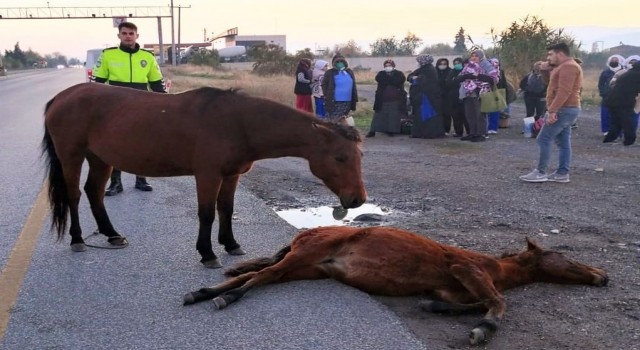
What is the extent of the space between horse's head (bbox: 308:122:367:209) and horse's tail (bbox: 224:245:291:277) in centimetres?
59

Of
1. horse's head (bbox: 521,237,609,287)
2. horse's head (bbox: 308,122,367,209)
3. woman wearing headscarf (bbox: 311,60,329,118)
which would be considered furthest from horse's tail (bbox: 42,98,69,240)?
woman wearing headscarf (bbox: 311,60,329,118)

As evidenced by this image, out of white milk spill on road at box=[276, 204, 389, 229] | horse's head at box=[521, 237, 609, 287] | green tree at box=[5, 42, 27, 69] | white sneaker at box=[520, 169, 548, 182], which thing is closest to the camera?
horse's head at box=[521, 237, 609, 287]

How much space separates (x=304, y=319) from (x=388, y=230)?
3.03ft

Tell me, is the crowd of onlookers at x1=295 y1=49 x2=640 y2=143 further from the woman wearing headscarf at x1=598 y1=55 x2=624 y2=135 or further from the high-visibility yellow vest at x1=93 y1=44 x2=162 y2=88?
the high-visibility yellow vest at x1=93 y1=44 x2=162 y2=88

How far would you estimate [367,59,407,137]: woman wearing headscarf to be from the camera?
14336 mm

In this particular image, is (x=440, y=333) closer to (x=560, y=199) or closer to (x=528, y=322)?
(x=528, y=322)

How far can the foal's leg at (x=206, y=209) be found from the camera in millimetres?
4887

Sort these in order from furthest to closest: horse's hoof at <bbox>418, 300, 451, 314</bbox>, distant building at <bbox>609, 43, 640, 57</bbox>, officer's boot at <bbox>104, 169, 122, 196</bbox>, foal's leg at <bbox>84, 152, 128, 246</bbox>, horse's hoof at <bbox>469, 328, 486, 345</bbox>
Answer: distant building at <bbox>609, 43, 640, 57</bbox>
officer's boot at <bbox>104, 169, 122, 196</bbox>
foal's leg at <bbox>84, 152, 128, 246</bbox>
horse's hoof at <bbox>418, 300, 451, 314</bbox>
horse's hoof at <bbox>469, 328, 486, 345</bbox>

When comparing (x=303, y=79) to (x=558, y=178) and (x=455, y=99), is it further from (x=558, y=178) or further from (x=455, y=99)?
(x=558, y=178)

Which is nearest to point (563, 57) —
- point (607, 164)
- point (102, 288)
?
point (607, 164)

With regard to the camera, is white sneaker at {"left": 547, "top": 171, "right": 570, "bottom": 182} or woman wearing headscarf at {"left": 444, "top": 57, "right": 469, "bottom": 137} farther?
woman wearing headscarf at {"left": 444, "top": 57, "right": 469, "bottom": 137}

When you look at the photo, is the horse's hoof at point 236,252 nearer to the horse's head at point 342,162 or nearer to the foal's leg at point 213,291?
the foal's leg at point 213,291

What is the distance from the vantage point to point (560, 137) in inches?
361

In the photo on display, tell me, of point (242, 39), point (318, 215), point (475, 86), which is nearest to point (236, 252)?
point (318, 215)
